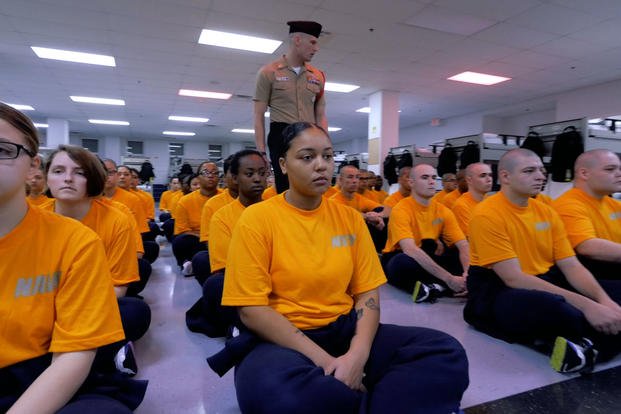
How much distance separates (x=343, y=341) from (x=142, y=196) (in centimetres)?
361

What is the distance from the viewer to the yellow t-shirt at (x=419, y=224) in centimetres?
287

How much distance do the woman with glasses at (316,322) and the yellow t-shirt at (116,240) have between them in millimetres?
715

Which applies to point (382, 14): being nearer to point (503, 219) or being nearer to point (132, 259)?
point (503, 219)

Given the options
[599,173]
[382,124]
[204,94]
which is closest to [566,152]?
[599,173]

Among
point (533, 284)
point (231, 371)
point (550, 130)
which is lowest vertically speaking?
point (231, 371)

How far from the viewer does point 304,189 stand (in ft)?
4.26

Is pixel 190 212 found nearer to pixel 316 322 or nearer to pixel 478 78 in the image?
pixel 316 322

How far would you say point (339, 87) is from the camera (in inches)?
295

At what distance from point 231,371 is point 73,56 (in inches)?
242

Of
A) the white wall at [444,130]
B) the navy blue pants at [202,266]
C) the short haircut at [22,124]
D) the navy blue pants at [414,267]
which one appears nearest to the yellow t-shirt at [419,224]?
the navy blue pants at [414,267]

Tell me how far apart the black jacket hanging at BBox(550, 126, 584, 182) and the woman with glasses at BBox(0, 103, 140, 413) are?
15.0ft

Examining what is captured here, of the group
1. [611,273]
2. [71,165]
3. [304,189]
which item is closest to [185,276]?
[71,165]

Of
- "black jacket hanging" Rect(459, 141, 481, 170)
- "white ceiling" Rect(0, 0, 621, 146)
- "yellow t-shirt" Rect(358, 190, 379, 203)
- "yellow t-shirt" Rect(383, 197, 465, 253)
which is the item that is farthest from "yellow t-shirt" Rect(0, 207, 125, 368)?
"black jacket hanging" Rect(459, 141, 481, 170)

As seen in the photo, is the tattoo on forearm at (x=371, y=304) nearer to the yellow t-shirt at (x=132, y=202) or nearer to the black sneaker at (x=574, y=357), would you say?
the black sneaker at (x=574, y=357)
